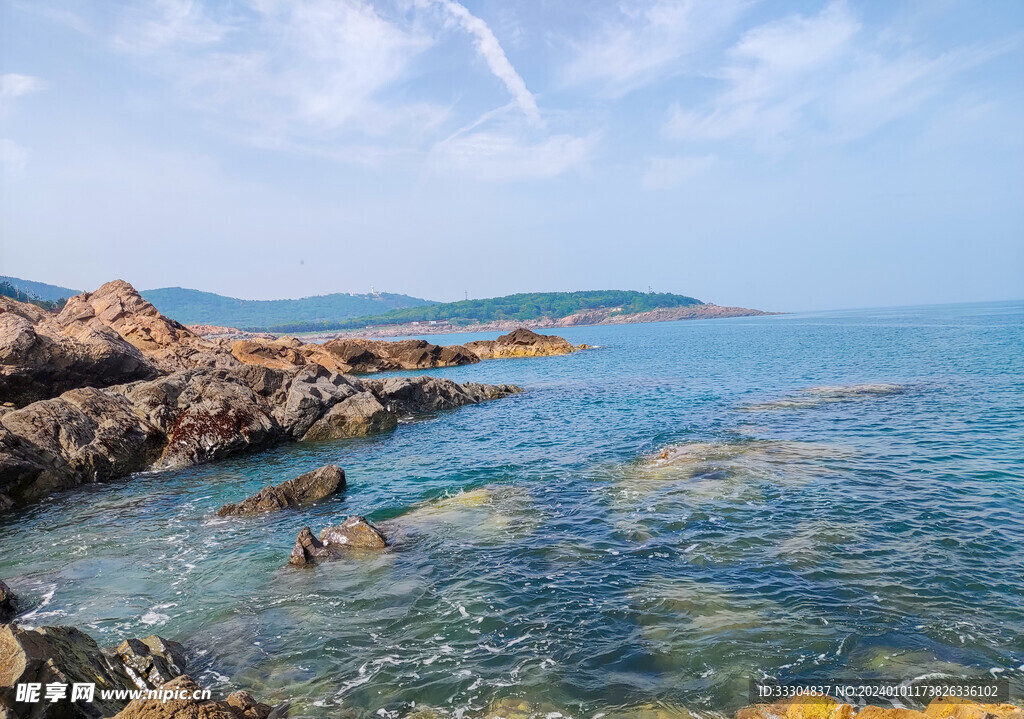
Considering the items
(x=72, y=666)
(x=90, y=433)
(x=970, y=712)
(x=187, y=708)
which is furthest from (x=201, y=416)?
(x=970, y=712)

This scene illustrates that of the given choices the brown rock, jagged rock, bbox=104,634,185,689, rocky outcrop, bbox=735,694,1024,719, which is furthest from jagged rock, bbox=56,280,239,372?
the brown rock

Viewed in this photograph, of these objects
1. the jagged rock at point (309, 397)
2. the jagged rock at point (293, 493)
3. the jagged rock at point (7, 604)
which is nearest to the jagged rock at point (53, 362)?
the jagged rock at point (309, 397)

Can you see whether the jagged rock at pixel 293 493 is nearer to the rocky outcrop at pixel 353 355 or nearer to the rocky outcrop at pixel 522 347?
the rocky outcrop at pixel 353 355

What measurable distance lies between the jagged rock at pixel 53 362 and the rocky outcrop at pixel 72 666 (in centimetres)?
2160

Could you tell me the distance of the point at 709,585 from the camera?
10.5 m

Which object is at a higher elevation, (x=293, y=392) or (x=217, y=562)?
(x=293, y=392)

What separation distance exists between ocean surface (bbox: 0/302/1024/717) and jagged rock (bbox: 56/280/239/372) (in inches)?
1058

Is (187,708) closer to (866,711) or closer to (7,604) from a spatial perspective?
(866,711)

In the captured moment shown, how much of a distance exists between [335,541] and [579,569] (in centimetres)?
593

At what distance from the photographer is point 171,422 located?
77.7ft

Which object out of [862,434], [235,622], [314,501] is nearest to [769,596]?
[235,622]

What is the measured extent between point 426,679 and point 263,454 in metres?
19.2

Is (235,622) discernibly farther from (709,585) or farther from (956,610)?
(956,610)

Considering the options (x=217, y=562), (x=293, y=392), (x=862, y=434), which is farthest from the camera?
(x=293, y=392)
